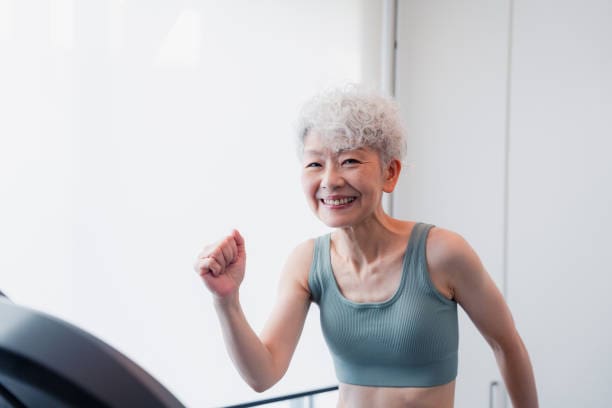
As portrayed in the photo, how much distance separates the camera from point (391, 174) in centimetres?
125

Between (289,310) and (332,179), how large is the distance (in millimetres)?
293

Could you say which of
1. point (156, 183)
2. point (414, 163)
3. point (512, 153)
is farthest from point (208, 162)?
point (512, 153)

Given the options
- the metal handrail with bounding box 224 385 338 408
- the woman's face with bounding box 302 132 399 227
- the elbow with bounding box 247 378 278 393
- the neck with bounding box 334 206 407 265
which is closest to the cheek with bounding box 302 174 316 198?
the woman's face with bounding box 302 132 399 227

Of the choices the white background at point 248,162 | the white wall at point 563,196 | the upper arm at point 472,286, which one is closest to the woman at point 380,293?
the upper arm at point 472,286

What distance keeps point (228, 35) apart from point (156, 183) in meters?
0.56

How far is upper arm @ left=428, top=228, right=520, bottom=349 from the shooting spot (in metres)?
1.15

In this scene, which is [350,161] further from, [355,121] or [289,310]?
[289,310]

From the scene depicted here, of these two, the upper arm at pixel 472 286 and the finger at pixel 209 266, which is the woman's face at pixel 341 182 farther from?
the finger at pixel 209 266

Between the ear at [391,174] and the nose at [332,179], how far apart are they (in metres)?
0.12

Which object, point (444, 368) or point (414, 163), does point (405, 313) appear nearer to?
point (444, 368)

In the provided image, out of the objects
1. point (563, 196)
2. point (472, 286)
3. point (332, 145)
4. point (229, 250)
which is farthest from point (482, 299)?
point (563, 196)

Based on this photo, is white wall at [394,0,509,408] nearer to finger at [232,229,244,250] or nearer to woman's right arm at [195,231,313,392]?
woman's right arm at [195,231,313,392]

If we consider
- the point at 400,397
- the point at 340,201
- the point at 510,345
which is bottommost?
the point at 400,397

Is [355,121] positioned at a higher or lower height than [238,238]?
higher
